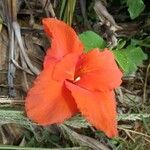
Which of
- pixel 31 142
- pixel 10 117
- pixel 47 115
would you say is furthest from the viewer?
pixel 31 142

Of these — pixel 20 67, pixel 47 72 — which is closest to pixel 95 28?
pixel 20 67


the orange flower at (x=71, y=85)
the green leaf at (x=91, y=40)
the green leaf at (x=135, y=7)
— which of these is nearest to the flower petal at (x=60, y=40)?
the orange flower at (x=71, y=85)

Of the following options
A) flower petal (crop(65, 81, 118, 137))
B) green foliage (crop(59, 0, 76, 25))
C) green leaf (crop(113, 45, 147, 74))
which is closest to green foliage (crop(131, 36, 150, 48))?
green leaf (crop(113, 45, 147, 74))

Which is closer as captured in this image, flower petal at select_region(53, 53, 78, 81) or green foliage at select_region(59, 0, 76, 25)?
flower petal at select_region(53, 53, 78, 81)

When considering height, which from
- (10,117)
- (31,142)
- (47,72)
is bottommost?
(31,142)

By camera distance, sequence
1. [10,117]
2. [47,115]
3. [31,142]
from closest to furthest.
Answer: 1. [47,115]
2. [10,117]
3. [31,142]

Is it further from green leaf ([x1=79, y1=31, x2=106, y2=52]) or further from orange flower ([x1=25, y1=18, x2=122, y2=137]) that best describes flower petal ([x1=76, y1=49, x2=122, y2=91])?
green leaf ([x1=79, y1=31, x2=106, y2=52])

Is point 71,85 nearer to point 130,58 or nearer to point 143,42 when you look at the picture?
point 130,58

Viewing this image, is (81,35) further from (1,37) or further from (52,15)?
(1,37)
